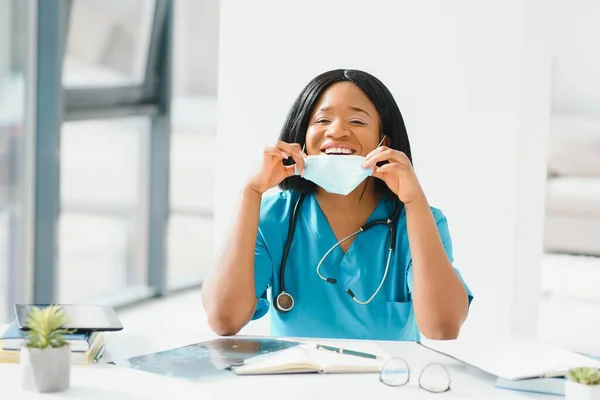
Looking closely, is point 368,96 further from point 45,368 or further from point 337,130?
point 45,368

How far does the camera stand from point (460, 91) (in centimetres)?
260

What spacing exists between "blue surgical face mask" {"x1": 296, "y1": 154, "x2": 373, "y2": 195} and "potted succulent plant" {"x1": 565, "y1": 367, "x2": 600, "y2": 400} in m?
0.62

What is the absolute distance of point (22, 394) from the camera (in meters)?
1.19

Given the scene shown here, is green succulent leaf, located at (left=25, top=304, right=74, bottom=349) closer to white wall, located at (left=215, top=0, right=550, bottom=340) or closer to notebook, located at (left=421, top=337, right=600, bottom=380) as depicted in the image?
notebook, located at (left=421, top=337, right=600, bottom=380)

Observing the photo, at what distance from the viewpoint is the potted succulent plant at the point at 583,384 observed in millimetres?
1132

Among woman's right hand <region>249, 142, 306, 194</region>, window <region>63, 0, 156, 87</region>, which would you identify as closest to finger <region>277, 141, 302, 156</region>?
woman's right hand <region>249, 142, 306, 194</region>

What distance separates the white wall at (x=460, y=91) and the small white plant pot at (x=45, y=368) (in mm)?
1591

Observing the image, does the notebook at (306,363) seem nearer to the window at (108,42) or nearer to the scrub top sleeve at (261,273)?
the scrub top sleeve at (261,273)

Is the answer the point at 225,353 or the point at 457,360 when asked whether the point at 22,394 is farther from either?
the point at 457,360

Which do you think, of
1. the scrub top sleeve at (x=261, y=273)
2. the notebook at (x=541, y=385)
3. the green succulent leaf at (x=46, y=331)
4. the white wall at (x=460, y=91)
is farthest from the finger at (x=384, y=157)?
the white wall at (x=460, y=91)

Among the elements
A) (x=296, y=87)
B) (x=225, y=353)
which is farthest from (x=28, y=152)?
(x=225, y=353)

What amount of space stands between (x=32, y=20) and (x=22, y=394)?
7.49ft

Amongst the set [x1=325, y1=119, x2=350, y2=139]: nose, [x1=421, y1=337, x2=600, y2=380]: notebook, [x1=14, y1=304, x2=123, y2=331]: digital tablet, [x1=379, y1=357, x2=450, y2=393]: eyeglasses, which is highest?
[x1=325, y1=119, x2=350, y2=139]: nose

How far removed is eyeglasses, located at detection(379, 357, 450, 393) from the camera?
4.14ft
